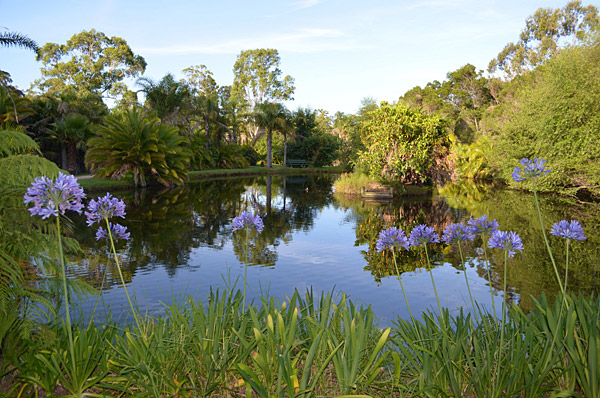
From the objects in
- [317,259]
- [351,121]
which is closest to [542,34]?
[351,121]

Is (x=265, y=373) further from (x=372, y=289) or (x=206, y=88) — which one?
(x=206, y=88)

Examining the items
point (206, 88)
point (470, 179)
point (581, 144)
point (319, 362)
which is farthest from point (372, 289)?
point (206, 88)

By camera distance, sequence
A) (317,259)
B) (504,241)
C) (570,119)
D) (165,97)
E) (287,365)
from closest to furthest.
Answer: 1. (287,365)
2. (504,241)
3. (317,259)
4. (570,119)
5. (165,97)

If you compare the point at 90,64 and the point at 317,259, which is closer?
the point at 317,259

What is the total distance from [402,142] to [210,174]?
2001 centimetres

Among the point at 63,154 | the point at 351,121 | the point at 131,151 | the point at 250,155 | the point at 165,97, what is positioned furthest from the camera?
the point at 250,155

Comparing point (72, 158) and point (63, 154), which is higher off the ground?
point (63, 154)

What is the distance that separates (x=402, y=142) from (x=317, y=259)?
15.0 m

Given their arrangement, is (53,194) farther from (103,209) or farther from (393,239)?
(393,239)

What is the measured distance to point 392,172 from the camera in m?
24.5

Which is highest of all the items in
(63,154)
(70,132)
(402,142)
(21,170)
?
(70,132)

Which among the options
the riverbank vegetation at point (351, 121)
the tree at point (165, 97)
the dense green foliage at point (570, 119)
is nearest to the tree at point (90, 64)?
the riverbank vegetation at point (351, 121)

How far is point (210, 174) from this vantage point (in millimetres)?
38250

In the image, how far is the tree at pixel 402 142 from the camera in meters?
23.3
